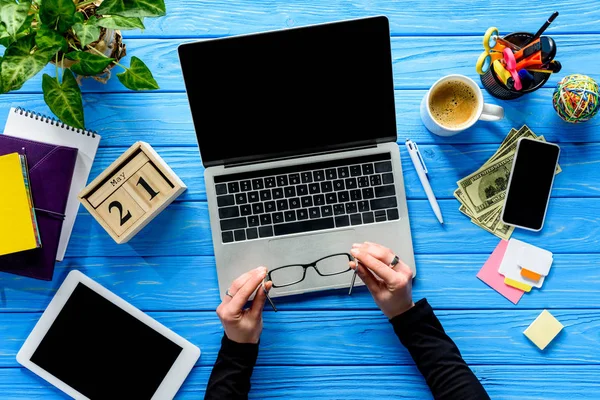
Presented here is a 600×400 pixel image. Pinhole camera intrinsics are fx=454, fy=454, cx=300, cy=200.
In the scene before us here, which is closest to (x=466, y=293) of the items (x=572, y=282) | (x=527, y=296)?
(x=527, y=296)

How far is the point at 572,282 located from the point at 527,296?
11 cm

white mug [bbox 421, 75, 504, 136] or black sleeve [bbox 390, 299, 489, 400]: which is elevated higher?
white mug [bbox 421, 75, 504, 136]

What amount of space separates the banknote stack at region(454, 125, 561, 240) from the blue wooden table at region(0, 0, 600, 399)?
0.06ft

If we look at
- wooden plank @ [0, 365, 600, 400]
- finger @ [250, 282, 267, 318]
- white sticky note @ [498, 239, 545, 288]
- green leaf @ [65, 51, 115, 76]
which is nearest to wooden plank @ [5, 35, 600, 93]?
green leaf @ [65, 51, 115, 76]

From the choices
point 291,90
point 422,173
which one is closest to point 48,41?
point 291,90

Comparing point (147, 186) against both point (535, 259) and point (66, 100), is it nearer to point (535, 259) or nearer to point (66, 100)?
point (66, 100)

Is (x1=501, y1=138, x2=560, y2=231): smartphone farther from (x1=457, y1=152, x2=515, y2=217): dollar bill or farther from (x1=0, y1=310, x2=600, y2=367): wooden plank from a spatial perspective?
(x1=0, y1=310, x2=600, y2=367): wooden plank

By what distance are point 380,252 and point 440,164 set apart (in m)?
0.26

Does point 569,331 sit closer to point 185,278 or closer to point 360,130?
point 360,130

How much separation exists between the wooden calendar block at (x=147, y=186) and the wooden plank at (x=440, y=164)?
78 mm

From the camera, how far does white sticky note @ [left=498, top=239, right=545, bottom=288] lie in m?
0.99

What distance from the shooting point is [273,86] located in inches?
34.2

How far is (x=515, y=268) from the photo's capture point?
0.99 metres

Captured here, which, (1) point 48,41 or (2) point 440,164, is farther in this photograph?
(2) point 440,164
